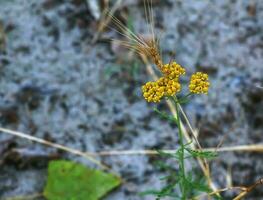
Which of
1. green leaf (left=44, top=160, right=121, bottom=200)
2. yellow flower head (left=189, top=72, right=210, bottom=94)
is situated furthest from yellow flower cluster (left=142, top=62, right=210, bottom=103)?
green leaf (left=44, top=160, right=121, bottom=200)

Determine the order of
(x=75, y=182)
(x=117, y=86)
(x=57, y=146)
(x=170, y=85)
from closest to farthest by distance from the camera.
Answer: (x=170, y=85) → (x=75, y=182) → (x=57, y=146) → (x=117, y=86)

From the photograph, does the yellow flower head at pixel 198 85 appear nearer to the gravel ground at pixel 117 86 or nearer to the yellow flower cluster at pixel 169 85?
the yellow flower cluster at pixel 169 85

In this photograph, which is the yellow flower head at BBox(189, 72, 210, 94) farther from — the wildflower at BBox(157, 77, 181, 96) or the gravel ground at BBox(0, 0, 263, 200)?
the gravel ground at BBox(0, 0, 263, 200)

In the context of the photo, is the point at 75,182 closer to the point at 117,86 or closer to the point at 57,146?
the point at 57,146

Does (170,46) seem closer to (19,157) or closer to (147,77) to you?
(147,77)

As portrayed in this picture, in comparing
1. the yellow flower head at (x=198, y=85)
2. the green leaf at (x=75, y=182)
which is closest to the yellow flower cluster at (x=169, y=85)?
the yellow flower head at (x=198, y=85)

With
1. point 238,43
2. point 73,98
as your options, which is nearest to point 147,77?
point 73,98

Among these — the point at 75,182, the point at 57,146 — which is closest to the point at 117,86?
the point at 57,146

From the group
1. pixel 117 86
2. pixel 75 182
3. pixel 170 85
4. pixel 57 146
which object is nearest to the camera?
pixel 170 85
